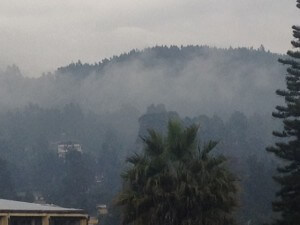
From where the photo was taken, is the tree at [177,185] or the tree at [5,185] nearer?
the tree at [177,185]

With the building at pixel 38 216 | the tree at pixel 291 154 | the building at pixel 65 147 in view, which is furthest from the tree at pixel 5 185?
the building at pixel 38 216

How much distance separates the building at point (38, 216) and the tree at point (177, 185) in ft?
22.1

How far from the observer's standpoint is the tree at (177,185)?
867 inches

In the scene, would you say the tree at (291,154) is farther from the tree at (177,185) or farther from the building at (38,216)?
the tree at (177,185)

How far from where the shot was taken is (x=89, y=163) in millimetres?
132375

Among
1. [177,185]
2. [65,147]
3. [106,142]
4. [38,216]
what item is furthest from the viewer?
[65,147]

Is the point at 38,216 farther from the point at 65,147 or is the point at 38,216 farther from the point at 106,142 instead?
the point at 65,147

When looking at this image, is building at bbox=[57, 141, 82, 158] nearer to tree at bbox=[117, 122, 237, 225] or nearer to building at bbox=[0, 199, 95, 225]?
building at bbox=[0, 199, 95, 225]

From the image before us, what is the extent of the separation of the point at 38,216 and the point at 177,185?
8443 mm

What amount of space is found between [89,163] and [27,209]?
104 meters

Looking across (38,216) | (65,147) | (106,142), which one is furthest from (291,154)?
(65,147)

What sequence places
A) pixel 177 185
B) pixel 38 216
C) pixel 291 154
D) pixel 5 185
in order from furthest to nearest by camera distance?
pixel 5 185, pixel 291 154, pixel 38 216, pixel 177 185

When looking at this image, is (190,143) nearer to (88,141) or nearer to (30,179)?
(30,179)

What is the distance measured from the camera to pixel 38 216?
29.2m
